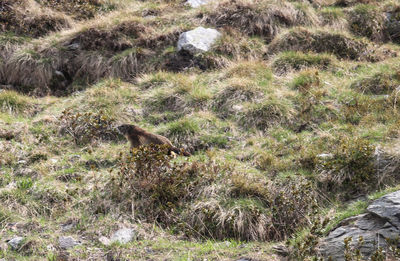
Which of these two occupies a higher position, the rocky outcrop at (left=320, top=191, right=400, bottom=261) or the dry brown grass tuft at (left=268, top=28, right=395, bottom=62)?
the rocky outcrop at (left=320, top=191, right=400, bottom=261)

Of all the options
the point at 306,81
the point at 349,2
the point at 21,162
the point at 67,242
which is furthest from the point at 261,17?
the point at 67,242

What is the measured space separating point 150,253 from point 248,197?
1.78 metres

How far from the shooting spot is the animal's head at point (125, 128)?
796 centimetres

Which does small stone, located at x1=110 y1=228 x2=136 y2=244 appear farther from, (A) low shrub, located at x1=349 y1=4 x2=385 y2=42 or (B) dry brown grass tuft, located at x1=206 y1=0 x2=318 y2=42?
(A) low shrub, located at x1=349 y1=4 x2=385 y2=42

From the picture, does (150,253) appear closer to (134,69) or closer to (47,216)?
(47,216)

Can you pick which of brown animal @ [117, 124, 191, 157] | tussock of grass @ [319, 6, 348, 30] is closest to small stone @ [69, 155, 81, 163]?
brown animal @ [117, 124, 191, 157]

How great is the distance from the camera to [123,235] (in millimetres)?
5949

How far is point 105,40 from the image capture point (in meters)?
12.2

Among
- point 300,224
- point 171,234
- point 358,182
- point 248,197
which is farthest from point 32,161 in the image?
point 358,182

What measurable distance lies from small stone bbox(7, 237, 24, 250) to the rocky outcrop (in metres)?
3.89

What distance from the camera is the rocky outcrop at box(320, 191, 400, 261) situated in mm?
4893

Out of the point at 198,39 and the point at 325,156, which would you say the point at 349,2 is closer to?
the point at 198,39

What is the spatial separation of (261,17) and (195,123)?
213 inches

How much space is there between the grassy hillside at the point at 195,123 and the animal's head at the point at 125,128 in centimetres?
35
